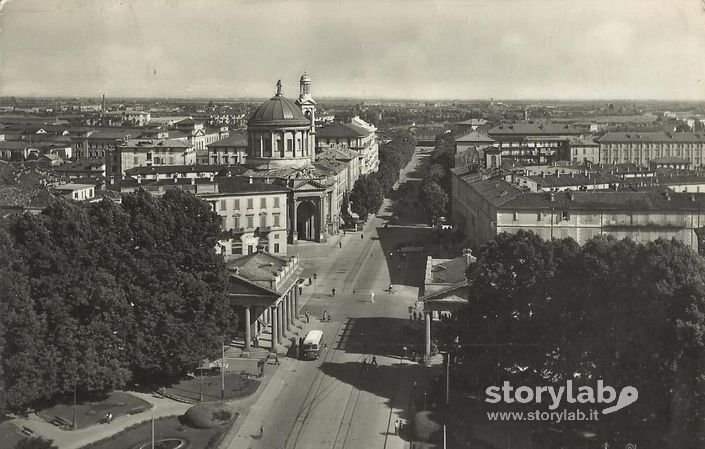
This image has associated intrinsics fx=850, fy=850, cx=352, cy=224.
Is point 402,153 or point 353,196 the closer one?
point 353,196

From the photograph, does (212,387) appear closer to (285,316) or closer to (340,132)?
(285,316)

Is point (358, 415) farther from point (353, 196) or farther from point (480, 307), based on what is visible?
point (353, 196)

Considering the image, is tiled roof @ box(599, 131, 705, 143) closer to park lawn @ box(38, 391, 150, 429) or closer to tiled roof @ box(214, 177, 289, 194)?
tiled roof @ box(214, 177, 289, 194)

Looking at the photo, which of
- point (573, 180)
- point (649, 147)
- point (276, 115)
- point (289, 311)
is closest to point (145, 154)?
point (276, 115)

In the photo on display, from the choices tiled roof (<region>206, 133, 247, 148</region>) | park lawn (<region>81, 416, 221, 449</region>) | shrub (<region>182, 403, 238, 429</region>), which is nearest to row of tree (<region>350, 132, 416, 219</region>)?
tiled roof (<region>206, 133, 247, 148</region>)

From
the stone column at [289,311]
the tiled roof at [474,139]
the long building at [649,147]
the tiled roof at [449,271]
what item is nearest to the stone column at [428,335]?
the tiled roof at [449,271]

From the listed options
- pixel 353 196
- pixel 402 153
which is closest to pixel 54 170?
pixel 353 196

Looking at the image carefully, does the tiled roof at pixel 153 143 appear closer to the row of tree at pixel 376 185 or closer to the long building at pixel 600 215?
Answer: the row of tree at pixel 376 185
